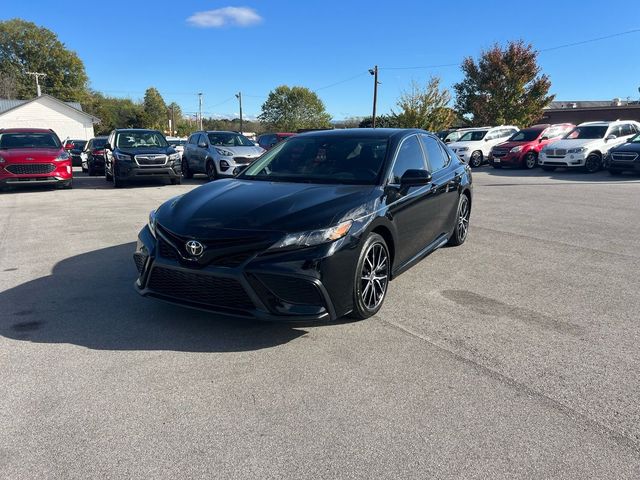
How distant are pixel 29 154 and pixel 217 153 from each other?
501cm

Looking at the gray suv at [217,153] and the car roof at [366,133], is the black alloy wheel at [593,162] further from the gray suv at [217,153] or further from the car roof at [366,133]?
the car roof at [366,133]

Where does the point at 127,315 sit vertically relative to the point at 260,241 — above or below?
below

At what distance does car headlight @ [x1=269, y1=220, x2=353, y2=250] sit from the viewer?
3.48m

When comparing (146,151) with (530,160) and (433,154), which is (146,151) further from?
(530,160)

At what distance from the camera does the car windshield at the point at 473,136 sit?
23.9 metres

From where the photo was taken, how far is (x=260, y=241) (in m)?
3.49

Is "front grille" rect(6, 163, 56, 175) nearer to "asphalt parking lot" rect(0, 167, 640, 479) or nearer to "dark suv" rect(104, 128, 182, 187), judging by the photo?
"dark suv" rect(104, 128, 182, 187)

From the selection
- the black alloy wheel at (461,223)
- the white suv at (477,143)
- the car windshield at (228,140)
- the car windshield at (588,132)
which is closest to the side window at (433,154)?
the black alloy wheel at (461,223)

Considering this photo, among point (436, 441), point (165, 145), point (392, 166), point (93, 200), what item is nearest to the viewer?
point (436, 441)

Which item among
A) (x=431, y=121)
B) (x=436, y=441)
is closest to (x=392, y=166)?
(x=436, y=441)

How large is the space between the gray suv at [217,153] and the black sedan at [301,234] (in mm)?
9716

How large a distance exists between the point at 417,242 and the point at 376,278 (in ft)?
3.51

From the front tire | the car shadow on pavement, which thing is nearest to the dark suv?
the car shadow on pavement

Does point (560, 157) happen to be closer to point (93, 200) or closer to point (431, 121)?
point (93, 200)
